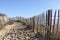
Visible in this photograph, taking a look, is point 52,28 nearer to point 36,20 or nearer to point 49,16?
point 49,16

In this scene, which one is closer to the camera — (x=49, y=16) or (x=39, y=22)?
(x=49, y=16)

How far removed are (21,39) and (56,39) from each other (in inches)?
146

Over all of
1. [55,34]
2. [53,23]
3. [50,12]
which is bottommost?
[55,34]

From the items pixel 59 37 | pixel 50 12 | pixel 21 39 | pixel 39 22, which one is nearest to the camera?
pixel 59 37

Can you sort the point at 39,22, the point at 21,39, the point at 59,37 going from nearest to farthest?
the point at 59,37
the point at 21,39
the point at 39,22

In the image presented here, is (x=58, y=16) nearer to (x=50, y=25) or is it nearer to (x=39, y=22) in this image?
(x=50, y=25)

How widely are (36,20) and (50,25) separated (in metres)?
6.71

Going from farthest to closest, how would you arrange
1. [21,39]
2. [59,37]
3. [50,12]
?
[21,39]
[50,12]
[59,37]

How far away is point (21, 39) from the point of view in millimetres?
11805

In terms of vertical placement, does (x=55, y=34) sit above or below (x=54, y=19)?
below

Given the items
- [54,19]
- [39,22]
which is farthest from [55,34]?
[39,22]

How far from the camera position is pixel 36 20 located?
16.5 meters

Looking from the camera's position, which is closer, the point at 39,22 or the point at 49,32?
the point at 49,32

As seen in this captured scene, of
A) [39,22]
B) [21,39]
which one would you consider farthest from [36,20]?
[21,39]
